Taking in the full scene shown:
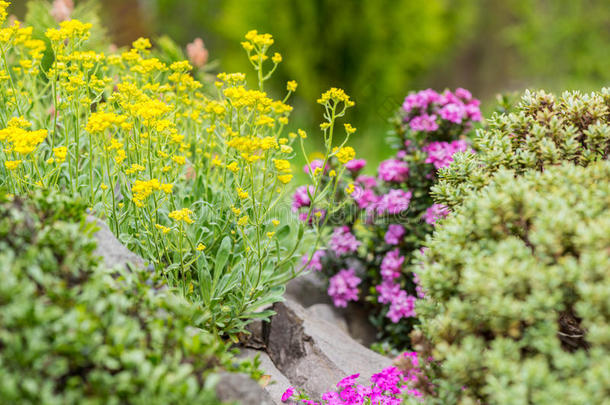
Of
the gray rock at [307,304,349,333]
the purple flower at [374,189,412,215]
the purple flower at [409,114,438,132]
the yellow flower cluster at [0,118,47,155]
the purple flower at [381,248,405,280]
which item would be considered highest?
the purple flower at [409,114,438,132]

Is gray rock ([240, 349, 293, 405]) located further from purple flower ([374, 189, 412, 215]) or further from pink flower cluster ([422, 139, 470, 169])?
pink flower cluster ([422, 139, 470, 169])

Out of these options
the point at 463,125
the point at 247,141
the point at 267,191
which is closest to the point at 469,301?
the point at 247,141

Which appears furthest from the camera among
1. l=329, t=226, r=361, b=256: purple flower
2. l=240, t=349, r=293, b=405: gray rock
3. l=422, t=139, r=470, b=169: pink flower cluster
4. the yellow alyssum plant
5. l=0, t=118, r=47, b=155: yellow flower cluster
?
l=329, t=226, r=361, b=256: purple flower

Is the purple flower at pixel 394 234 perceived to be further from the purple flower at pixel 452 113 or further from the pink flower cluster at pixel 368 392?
the pink flower cluster at pixel 368 392

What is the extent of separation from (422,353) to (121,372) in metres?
1.18

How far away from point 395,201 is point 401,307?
774 millimetres

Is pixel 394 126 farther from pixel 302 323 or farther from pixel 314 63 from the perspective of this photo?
pixel 314 63

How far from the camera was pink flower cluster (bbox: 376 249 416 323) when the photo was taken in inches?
157

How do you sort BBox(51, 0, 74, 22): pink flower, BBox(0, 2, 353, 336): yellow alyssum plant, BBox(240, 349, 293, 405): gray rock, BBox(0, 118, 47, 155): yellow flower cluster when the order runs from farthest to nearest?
1. BBox(51, 0, 74, 22): pink flower
2. BBox(240, 349, 293, 405): gray rock
3. BBox(0, 2, 353, 336): yellow alyssum plant
4. BBox(0, 118, 47, 155): yellow flower cluster

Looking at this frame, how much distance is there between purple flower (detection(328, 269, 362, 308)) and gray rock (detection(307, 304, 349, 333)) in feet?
0.34

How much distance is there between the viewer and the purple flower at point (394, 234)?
4.09m

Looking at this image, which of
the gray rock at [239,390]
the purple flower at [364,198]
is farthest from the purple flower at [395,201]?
the gray rock at [239,390]

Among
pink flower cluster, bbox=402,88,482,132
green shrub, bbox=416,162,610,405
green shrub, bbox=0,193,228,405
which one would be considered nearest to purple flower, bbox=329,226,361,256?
pink flower cluster, bbox=402,88,482,132

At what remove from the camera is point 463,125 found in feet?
13.9
